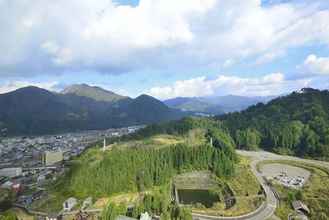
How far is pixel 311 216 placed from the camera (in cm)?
3122

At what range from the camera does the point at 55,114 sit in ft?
A: 541

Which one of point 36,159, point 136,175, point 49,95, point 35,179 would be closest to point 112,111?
point 49,95

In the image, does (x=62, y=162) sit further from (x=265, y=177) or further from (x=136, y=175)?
(x=265, y=177)

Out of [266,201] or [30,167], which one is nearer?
[266,201]

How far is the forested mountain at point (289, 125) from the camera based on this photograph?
59531 millimetres

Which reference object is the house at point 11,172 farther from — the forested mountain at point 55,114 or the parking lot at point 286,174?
the forested mountain at point 55,114

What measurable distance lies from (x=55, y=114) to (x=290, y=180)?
467ft

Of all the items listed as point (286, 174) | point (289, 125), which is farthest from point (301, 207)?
point (289, 125)

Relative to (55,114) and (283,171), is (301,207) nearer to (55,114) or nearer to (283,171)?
(283,171)

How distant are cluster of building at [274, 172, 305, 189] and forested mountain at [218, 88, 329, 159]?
1414 cm

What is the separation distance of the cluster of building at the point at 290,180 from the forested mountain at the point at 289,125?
14.1 meters

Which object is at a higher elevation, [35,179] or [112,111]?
[112,111]

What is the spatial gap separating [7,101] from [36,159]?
11592cm

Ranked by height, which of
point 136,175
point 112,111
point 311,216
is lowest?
point 311,216
